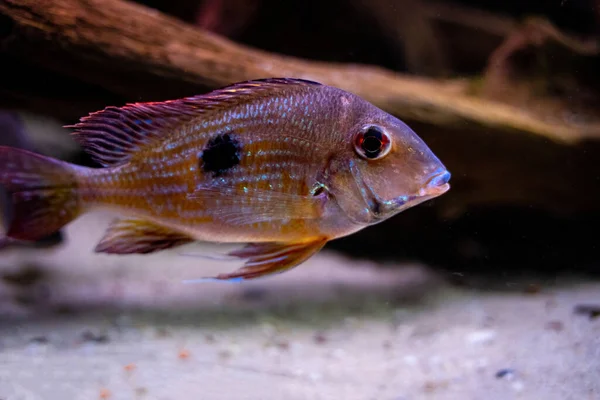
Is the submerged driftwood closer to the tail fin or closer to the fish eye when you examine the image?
the tail fin

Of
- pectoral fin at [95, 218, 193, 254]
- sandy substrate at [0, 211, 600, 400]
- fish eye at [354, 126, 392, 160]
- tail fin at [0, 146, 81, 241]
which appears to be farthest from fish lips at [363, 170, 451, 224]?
sandy substrate at [0, 211, 600, 400]

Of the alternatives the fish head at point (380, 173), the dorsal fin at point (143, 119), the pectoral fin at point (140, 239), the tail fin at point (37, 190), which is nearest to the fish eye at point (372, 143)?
the fish head at point (380, 173)

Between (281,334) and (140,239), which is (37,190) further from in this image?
(281,334)

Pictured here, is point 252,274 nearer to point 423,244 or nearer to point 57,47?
point 57,47

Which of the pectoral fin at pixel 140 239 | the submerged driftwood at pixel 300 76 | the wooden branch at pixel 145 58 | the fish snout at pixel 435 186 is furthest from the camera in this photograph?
the submerged driftwood at pixel 300 76

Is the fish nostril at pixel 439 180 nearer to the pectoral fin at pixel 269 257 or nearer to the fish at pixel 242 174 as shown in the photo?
the fish at pixel 242 174

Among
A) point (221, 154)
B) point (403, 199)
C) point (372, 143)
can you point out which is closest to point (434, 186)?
point (403, 199)

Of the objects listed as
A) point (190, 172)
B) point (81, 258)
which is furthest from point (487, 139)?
point (81, 258)
